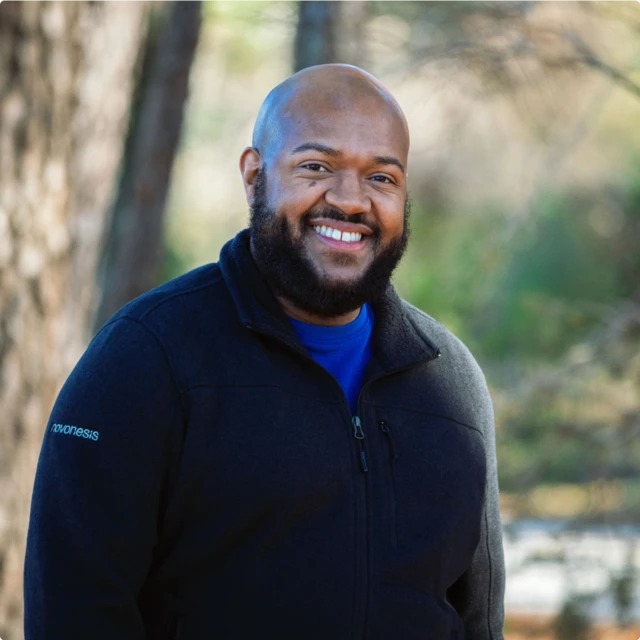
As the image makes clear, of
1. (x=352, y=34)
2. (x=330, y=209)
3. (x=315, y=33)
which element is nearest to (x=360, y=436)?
(x=330, y=209)

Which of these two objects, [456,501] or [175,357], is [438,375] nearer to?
[456,501]

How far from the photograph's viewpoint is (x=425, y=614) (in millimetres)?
2189

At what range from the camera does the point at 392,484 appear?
2.18 meters

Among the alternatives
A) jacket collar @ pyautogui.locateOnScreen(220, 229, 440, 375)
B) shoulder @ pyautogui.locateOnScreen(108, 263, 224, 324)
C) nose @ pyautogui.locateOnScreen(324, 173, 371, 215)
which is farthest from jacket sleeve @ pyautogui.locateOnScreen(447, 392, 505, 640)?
shoulder @ pyautogui.locateOnScreen(108, 263, 224, 324)

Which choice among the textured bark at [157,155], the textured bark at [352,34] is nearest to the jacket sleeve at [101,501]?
the textured bark at [157,155]

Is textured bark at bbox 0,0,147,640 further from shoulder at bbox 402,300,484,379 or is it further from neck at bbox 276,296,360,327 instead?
shoulder at bbox 402,300,484,379

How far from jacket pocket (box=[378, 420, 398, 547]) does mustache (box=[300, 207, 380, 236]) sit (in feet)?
1.47

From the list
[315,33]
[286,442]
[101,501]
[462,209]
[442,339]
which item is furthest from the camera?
[462,209]

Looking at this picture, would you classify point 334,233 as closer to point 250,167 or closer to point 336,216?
point 336,216

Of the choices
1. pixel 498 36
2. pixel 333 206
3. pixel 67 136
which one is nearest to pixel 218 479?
pixel 333 206

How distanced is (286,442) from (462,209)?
10371 millimetres

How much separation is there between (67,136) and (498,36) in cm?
305

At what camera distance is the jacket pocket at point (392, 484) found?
215 cm

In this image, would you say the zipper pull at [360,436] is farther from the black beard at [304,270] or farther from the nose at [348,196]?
the nose at [348,196]
